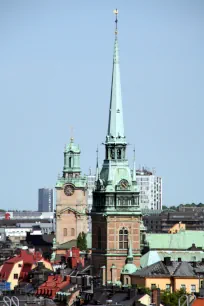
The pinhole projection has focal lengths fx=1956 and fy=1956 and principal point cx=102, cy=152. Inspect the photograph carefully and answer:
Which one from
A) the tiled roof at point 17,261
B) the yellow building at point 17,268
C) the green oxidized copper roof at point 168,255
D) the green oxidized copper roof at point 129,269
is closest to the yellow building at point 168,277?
the green oxidized copper roof at point 129,269

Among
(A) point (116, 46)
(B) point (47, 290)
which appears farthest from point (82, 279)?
(A) point (116, 46)

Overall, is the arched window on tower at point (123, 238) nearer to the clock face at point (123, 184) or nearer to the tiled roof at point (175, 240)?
the clock face at point (123, 184)

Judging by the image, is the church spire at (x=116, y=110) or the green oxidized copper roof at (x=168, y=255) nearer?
the green oxidized copper roof at (x=168, y=255)

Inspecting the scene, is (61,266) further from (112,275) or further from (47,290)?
(47,290)

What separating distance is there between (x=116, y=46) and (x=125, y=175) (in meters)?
13.9

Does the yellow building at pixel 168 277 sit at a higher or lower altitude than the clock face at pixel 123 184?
lower

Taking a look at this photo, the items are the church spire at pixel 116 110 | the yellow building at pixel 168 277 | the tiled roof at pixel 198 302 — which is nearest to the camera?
the tiled roof at pixel 198 302

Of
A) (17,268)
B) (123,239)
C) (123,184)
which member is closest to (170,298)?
(123,239)

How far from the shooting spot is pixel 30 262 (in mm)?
186250

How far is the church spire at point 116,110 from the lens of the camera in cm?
16825

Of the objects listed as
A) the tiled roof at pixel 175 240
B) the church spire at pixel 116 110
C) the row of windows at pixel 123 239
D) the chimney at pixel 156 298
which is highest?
the church spire at pixel 116 110

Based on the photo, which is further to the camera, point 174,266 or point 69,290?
point 174,266

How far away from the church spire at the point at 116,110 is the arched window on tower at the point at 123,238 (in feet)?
25.8

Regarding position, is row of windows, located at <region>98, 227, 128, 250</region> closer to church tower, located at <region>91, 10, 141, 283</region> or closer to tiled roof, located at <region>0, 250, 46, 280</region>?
church tower, located at <region>91, 10, 141, 283</region>
